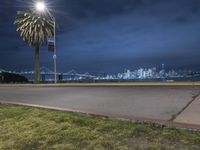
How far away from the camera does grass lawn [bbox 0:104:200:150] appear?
5.68 m

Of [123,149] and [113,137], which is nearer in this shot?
[123,149]

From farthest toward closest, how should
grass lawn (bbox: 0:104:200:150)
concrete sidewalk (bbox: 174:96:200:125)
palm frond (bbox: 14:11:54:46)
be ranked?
palm frond (bbox: 14:11:54:46), concrete sidewalk (bbox: 174:96:200:125), grass lawn (bbox: 0:104:200:150)

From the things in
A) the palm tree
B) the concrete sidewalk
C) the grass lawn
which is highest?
the palm tree

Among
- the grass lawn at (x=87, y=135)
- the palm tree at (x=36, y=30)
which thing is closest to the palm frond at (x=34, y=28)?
the palm tree at (x=36, y=30)

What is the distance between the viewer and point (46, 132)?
6.92 metres

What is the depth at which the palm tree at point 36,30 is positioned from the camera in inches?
1727

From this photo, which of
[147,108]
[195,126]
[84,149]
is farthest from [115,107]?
[84,149]

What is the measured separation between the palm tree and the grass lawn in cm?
3659

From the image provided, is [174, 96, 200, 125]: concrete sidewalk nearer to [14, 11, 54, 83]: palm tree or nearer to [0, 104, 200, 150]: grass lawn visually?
[0, 104, 200, 150]: grass lawn

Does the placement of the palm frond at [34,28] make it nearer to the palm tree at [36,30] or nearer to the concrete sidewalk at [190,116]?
the palm tree at [36,30]

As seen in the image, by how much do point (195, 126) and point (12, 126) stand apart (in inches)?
186

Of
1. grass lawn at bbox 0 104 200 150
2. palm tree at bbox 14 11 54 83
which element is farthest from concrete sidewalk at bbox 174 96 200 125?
palm tree at bbox 14 11 54 83

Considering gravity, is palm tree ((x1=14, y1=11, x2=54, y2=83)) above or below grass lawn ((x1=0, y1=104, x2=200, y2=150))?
above

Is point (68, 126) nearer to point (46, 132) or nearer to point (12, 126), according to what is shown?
point (46, 132)
